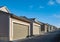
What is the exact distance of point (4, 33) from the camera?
1736 centimetres

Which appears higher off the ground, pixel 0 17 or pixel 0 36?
pixel 0 17

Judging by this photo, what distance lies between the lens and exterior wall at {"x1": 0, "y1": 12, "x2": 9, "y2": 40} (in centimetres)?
1728

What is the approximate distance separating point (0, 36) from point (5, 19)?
2.19m

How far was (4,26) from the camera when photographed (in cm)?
1739

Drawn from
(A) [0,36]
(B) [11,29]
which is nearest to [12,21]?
(B) [11,29]

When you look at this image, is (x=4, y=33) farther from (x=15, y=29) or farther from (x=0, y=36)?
(x=15, y=29)

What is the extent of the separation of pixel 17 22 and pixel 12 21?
2331 mm

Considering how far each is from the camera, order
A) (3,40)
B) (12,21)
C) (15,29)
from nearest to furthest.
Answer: (3,40) < (12,21) < (15,29)

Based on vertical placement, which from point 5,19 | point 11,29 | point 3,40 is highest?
point 5,19

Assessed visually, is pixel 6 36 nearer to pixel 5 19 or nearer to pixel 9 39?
pixel 9 39

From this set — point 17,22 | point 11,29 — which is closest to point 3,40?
point 11,29

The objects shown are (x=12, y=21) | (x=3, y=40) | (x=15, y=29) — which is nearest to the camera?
(x=3, y=40)

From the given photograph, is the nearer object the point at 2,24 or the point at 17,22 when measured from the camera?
the point at 2,24

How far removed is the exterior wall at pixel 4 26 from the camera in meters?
17.3
